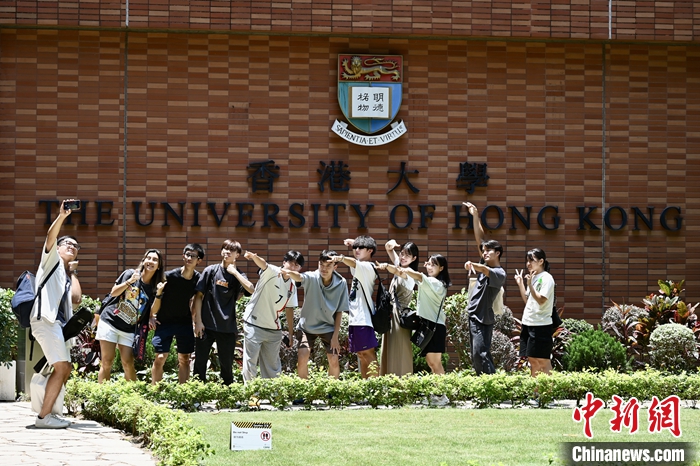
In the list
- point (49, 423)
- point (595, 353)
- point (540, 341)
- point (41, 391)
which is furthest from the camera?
point (595, 353)

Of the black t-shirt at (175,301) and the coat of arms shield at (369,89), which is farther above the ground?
the coat of arms shield at (369,89)

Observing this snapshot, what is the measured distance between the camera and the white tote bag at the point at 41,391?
30.6 feet

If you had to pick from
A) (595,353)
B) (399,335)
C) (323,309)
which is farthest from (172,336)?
(595,353)

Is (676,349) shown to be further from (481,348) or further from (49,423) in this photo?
(49,423)

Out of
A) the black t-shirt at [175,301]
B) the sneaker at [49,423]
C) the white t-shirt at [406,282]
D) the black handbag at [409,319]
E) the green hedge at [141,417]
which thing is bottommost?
the sneaker at [49,423]

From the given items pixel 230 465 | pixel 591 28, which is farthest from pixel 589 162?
pixel 230 465

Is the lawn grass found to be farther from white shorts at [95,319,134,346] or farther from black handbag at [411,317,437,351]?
white shorts at [95,319,134,346]

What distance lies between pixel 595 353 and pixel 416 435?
5490 millimetres

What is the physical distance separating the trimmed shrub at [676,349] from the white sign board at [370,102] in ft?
16.5

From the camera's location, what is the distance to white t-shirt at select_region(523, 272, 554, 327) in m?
11.4

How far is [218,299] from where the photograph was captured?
11.2m

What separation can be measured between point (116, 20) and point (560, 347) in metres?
7.92

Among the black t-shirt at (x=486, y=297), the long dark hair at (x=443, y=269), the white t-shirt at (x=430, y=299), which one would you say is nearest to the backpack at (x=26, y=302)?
the white t-shirt at (x=430, y=299)

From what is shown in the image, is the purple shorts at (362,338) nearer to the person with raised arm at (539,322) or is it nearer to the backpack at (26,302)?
the person with raised arm at (539,322)
